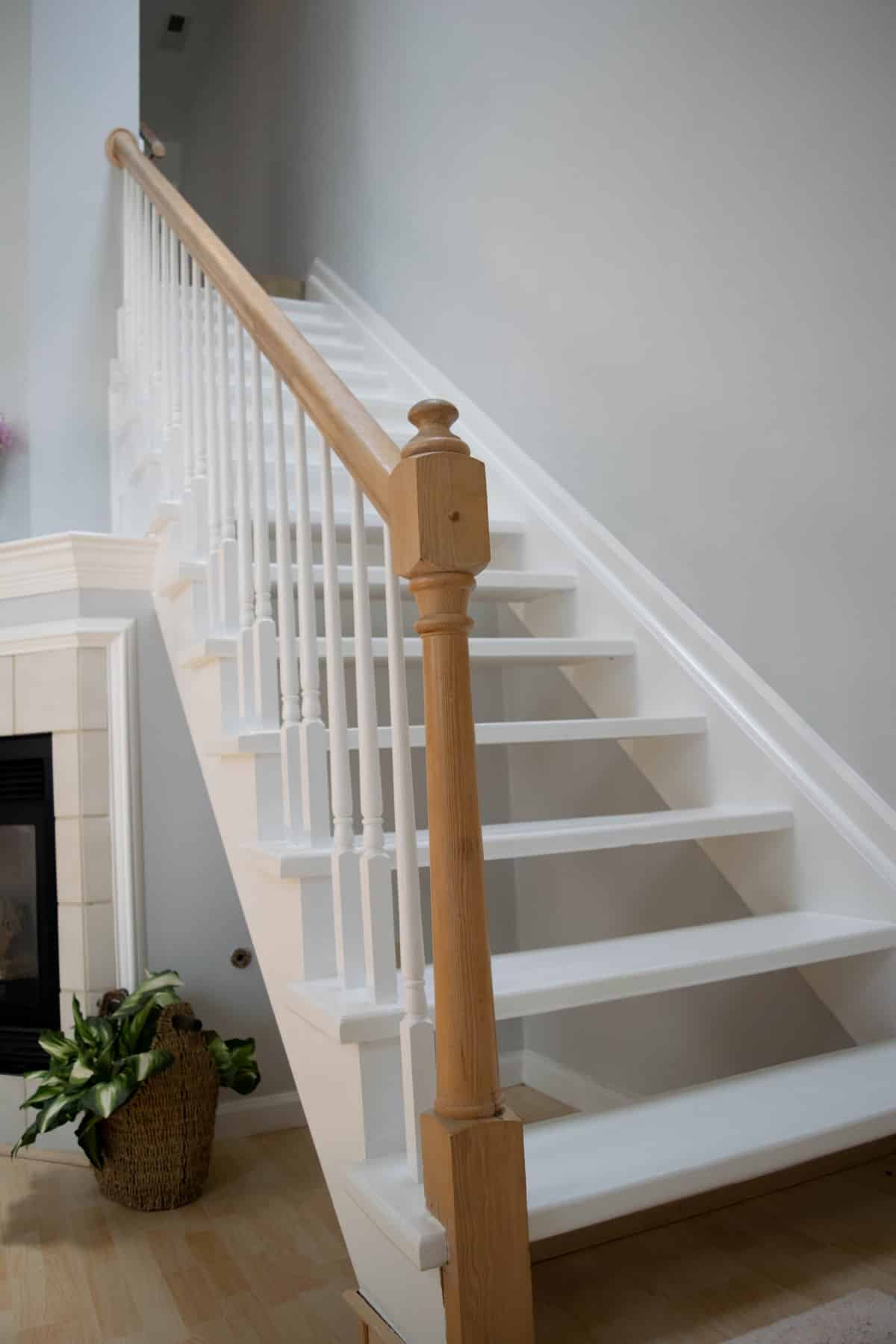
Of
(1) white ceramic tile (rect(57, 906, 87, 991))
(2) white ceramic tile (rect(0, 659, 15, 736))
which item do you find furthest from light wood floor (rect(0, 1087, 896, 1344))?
(2) white ceramic tile (rect(0, 659, 15, 736))

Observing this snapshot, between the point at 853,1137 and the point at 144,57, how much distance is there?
6.67m

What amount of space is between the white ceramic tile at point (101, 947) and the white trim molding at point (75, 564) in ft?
2.76

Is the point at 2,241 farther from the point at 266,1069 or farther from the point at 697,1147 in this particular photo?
the point at 697,1147

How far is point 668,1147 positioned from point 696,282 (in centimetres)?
176

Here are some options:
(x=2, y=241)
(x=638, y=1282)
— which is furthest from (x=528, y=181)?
(x=638, y=1282)

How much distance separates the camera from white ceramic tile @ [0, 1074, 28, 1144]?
270 cm

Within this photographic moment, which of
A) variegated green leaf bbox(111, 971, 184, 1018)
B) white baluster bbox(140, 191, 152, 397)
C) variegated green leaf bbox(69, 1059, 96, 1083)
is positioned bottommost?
variegated green leaf bbox(69, 1059, 96, 1083)

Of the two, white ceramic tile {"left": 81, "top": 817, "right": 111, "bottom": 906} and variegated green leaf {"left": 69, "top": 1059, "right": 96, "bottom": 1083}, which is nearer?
variegated green leaf {"left": 69, "top": 1059, "right": 96, "bottom": 1083}

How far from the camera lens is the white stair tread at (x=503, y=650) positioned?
75.9 inches

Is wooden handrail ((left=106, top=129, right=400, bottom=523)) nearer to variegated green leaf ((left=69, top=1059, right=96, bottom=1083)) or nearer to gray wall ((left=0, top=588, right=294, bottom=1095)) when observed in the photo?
gray wall ((left=0, top=588, right=294, bottom=1095))

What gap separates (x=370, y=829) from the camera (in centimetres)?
136

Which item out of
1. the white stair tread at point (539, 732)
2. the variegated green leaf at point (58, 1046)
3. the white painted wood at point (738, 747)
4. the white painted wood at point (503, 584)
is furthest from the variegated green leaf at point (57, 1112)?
the white painted wood at point (738, 747)

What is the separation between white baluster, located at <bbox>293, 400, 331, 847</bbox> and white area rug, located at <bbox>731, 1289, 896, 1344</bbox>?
2.77 feet

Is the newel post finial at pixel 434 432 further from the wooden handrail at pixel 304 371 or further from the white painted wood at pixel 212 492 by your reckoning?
the white painted wood at pixel 212 492
